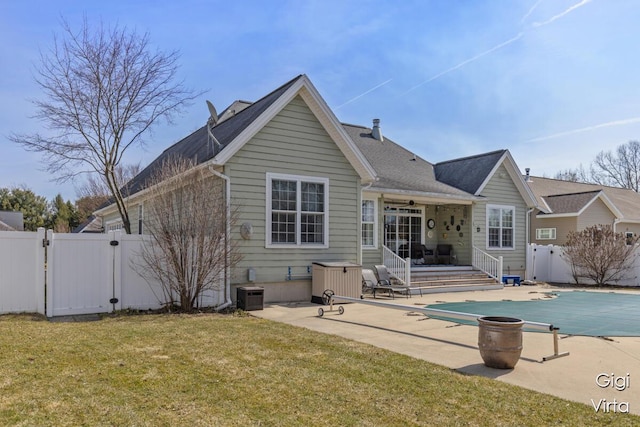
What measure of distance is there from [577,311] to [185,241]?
9425 millimetres

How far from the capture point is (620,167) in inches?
1895

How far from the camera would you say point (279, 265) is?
11.6 meters

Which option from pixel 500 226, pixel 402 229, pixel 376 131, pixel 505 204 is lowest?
pixel 402 229

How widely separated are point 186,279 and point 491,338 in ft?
21.8

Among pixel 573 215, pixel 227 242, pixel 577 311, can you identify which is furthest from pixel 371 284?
pixel 573 215

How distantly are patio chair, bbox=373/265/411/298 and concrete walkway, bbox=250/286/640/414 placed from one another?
324cm

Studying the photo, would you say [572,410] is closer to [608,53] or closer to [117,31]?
[608,53]

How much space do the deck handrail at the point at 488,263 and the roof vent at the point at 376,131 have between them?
639 centimetres

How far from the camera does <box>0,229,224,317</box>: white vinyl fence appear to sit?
8.78m

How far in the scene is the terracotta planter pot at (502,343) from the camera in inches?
214

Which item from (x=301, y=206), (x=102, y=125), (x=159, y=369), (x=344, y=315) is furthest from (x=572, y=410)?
(x=102, y=125)

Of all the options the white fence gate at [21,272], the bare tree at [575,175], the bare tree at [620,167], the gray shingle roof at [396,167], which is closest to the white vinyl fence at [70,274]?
the white fence gate at [21,272]

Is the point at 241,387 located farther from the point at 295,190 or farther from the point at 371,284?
the point at 371,284

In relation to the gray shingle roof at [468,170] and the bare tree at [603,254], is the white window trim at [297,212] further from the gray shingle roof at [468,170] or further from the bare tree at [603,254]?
the bare tree at [603,254]
